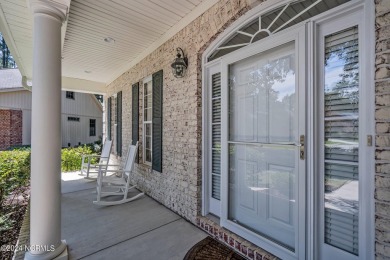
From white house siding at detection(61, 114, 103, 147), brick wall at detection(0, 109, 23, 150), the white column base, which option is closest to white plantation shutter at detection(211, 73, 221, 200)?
the white column base

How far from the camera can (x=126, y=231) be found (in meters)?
2.77

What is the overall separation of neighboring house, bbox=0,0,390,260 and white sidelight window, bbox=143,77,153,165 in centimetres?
73

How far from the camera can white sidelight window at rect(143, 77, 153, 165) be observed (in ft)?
15.2

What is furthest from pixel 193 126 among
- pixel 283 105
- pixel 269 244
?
pixel 269 244

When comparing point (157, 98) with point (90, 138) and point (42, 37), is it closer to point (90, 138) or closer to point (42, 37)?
point (42, 37)

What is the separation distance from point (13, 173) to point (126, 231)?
3610 millimetres

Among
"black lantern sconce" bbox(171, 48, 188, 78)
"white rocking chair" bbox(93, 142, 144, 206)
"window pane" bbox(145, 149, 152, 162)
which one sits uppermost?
"black lantern sconce" bbox(171, 48, 188, 78)

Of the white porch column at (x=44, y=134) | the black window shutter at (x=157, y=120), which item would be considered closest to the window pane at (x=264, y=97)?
the black window shutter at (x=157, y=120)

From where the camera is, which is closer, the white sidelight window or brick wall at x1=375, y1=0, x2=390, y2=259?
→ brick wall at x1=375, y1=0, x2=390, y2=259

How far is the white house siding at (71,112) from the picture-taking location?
1215 cm

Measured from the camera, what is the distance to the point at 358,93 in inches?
62.3

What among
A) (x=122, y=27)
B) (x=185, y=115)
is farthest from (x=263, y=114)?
(x=122, y=27)

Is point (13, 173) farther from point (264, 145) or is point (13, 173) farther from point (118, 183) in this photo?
point (264, 145)

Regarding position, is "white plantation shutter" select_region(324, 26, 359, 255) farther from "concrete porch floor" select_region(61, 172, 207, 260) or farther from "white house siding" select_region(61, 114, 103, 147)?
"white house siding" select_region(61, 114, 103, 147)
